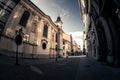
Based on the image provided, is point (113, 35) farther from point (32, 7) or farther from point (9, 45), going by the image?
point (32, 7)

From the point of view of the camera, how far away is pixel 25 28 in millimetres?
22453

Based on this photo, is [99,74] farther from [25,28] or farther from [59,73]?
[25,28]

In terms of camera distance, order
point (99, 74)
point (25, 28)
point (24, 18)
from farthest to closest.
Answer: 1. point (24, 18)
2. point (25, 28)
3. point (99, 74)

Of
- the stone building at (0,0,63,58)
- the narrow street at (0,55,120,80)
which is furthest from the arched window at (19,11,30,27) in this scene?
the narrow street at (0,55,120,80)

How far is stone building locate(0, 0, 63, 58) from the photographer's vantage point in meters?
17.4

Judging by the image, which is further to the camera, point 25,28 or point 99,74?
point 25,28

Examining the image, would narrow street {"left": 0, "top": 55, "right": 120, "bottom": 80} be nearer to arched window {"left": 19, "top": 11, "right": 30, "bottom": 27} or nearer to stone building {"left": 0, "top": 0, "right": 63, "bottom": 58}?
stone building {"left": 0, "top": 0, "right": 63, "bottom": 58}

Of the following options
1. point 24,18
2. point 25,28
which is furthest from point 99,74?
point 24,18

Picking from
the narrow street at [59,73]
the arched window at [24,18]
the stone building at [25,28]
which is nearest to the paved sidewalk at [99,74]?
the narrow street at [59,73]

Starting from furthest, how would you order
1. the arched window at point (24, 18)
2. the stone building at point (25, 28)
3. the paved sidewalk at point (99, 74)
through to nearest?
1. the arched window at point (24, 18)
2. the stone building at point (25, 28)
3. the paved sidewalk at point (99, 74)

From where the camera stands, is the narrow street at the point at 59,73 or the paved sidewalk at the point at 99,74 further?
the narrow street at the point at 59,73

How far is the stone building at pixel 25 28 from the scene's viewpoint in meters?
17.4

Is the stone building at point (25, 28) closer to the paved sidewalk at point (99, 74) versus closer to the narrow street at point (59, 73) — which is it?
the narrow street at point (59, 73)

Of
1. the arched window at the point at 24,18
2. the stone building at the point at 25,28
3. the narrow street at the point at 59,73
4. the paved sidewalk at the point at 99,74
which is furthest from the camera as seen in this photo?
the arched window at the point at 24,18
